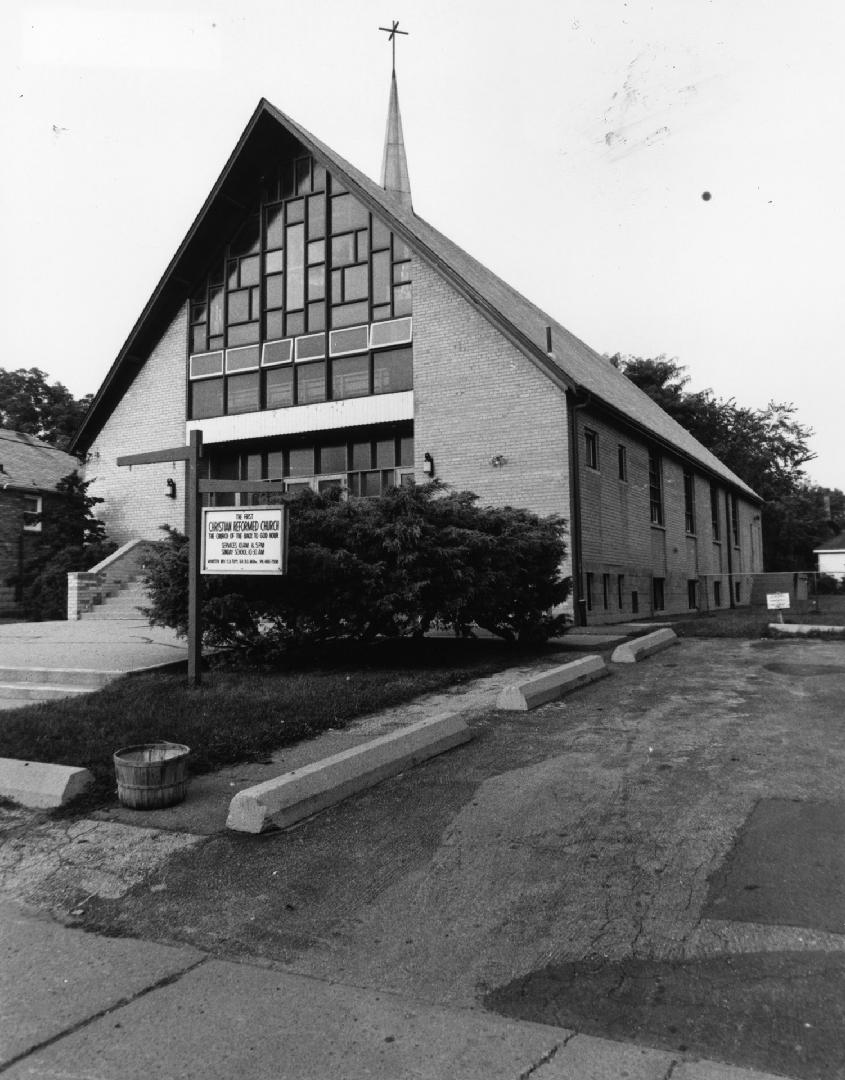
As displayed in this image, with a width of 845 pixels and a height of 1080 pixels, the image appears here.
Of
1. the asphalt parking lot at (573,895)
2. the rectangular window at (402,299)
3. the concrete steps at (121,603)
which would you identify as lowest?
the asphalt parking lot at (573,895)

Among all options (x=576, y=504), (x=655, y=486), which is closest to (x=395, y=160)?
(x=655, y=486)

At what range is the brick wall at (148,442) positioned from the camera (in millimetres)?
22062

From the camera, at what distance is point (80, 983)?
3299 millimetres

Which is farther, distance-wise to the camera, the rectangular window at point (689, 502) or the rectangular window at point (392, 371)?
the rectangular window at point (689, 502)

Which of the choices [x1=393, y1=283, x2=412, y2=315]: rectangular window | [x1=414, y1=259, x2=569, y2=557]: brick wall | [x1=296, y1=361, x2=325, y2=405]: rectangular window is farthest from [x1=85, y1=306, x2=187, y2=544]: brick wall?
[x1=414, y1=259, x2=569, y2=557]: brick wall

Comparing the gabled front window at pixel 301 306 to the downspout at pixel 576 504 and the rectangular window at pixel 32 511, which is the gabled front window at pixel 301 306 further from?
the rectangular window at pixel 32 511

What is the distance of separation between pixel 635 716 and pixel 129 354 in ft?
62.2

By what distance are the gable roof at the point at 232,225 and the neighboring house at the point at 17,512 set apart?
262 cm

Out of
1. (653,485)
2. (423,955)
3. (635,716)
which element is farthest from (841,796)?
(653,485)

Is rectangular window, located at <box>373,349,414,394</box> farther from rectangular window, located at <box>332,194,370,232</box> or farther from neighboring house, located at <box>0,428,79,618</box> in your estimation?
neighboring house, located at <box>0,428,79,618</box>

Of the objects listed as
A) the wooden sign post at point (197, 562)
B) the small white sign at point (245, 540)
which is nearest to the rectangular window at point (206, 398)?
the wooden sign post at point (197, 562)

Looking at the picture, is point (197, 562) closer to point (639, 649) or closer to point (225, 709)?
point (225, 709)

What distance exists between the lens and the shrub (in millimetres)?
9938

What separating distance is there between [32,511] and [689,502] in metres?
20.7
